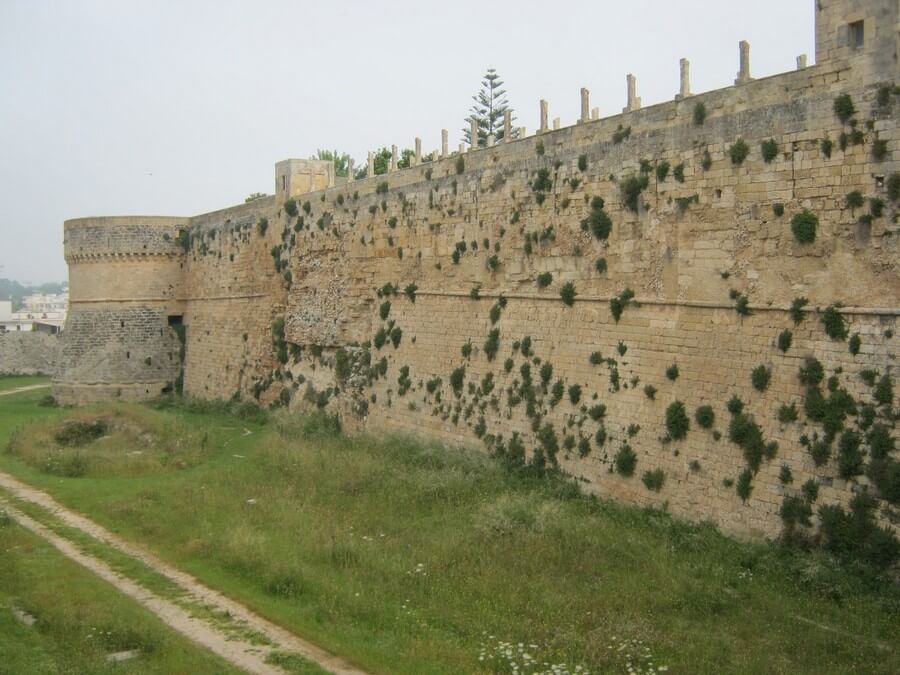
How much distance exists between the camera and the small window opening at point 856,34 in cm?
1028

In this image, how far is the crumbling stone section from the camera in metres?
Result: 39.0

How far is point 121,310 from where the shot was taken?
94.7 ft

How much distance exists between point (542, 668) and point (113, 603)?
506 cm

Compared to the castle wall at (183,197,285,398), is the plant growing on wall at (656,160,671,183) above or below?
above

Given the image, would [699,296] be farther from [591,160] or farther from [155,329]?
[155,329]

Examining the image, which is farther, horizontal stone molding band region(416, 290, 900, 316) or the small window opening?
the small window opening

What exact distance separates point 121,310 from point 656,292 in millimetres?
20632

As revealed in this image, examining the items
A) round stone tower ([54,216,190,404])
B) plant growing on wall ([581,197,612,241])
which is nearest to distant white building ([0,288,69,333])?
round stone tower ([54,216,190,404])

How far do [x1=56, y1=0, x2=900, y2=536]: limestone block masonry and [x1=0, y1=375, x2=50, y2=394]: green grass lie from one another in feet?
58.2

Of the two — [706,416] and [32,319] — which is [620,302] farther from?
[32,319]

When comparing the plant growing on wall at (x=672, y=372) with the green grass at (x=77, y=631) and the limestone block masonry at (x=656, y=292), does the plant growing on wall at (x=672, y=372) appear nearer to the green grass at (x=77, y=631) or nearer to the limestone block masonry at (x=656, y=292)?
the limestone block masonry at (x=656, y=292)

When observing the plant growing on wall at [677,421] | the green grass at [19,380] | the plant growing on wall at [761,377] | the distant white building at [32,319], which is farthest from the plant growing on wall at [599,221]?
the green grass at [19,380]

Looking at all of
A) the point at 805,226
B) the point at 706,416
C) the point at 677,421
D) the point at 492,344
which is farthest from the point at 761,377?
the point at 492,344

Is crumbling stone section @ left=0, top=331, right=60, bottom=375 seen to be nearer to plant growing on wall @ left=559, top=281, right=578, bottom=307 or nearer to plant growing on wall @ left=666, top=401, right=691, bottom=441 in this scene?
plant growing on wall @ left=559, top=281, right=578, bottom=307
